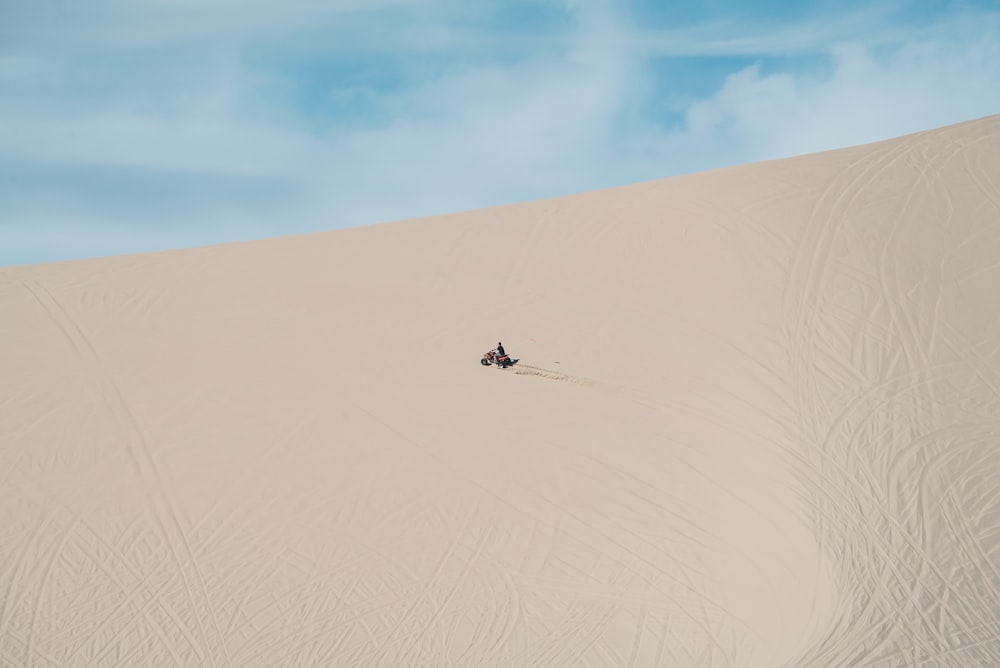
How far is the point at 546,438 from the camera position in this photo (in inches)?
509

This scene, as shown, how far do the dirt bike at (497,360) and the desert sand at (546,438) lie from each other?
0.76 ft

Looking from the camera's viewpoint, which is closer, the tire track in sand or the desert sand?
the desert sand

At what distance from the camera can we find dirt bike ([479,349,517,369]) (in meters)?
14.9

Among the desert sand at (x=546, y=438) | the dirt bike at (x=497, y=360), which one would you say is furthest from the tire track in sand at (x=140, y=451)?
the dirt bike at (x=497, y=360)

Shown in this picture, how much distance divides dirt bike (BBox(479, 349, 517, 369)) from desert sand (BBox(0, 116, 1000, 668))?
0.76ft

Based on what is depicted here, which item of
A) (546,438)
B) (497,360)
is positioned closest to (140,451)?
(497,360)

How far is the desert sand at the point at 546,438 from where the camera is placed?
9.53 m

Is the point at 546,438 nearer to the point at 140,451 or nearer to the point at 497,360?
the point at 497,360

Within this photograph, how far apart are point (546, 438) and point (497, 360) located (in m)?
2.46

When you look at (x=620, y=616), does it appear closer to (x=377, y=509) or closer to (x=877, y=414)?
(x=377, y=509)

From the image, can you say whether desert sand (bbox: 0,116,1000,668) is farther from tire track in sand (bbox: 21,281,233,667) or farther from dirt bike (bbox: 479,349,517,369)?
dirt bike (bbox: 479,349,517,369)

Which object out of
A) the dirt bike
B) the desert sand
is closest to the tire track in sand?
the desert sand

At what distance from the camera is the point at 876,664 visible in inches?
319

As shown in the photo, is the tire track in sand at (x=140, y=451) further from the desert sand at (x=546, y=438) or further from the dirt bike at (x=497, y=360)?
the dirt bike at (x=497, y=360)
